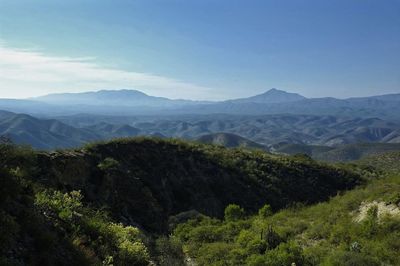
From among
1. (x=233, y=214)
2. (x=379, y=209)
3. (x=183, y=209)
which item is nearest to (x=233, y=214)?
(x=233, y=214)

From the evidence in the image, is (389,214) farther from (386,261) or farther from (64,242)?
(64,242)

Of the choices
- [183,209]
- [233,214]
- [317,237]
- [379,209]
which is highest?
[379,209]

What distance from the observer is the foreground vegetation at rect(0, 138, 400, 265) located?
31.3ft

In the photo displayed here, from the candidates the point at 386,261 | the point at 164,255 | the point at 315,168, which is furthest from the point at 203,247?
the point at 315,168

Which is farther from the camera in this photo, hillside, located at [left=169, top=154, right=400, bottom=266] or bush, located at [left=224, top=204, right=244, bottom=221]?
bush, located at [left=224, top=204, right=244, bottom=221]

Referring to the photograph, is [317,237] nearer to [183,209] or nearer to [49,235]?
[49,235]

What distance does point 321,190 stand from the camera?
43.4 m

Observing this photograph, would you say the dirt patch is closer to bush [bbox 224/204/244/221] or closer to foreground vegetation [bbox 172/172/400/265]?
foreground vegetation [bbox 172/172/400/265]

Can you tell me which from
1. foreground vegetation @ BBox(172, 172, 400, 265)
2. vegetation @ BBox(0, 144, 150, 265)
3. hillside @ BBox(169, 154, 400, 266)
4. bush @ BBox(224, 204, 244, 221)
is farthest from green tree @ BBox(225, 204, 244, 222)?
vegetation @ BBox(0, 144, 150, 265)

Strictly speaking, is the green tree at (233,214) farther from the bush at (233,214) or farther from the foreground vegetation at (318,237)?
A: the foreground vegetation at (318,237)

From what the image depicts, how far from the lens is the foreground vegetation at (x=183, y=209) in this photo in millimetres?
9547

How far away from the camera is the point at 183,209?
116 feet

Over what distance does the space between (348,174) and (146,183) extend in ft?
83.2

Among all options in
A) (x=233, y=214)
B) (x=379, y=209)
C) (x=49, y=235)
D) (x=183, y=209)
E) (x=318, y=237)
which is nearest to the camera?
(x=49, y=235)
